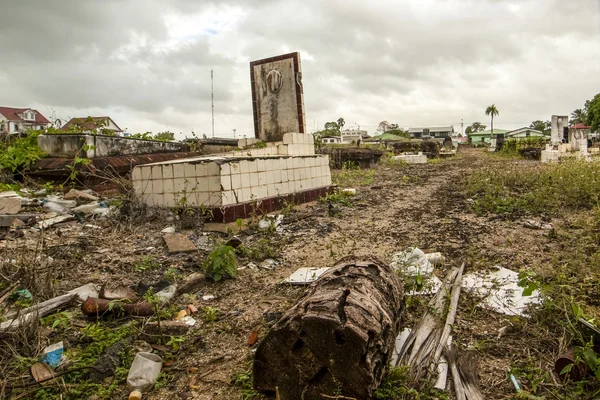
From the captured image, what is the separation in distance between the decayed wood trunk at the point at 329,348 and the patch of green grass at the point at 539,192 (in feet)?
16.0

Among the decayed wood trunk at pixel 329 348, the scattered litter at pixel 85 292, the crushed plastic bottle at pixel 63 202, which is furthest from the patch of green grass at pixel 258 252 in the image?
the crushed plastic bottle at pixel 63 202

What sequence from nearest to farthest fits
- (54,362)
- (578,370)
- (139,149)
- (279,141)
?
(578,370) → (54,362) → (139,149) → (279,141)

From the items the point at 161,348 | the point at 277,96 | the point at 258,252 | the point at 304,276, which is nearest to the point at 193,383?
the point at 161,348

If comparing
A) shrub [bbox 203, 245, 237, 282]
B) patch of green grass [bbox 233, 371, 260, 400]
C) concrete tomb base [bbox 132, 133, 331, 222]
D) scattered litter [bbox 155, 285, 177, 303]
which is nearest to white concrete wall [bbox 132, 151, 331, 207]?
concrete tomb base [bbox 132, 133, 331, 222]

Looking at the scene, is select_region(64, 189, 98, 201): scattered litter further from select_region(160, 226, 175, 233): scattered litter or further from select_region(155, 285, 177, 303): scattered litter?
select_region(155, 285, 177, 303): scattered litter

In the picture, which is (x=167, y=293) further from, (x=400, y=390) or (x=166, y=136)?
(x=166, y=136)

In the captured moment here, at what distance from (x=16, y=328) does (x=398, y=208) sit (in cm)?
575

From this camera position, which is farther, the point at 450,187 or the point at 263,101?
the point at 450,187

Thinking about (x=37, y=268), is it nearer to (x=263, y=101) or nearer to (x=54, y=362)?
(x=54, y=362)

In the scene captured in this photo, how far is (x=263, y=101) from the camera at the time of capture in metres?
8.48

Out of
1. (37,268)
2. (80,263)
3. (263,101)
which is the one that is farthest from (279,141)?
(37,268)

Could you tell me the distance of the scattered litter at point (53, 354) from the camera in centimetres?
A: 222

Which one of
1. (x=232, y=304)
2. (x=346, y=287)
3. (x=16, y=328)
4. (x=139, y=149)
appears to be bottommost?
(x=232, y=304)

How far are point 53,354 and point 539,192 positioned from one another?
7.19 m
